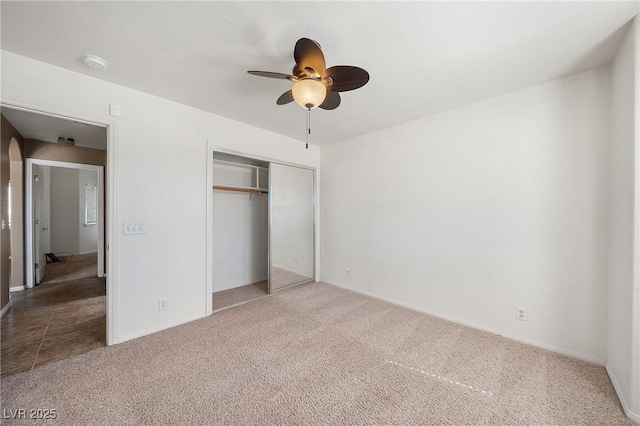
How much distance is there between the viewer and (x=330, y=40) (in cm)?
167

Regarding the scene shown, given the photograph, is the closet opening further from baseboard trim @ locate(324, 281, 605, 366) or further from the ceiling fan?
the ceiling fan

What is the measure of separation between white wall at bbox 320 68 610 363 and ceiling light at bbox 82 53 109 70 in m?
3.06

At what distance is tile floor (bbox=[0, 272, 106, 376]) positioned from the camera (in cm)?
208

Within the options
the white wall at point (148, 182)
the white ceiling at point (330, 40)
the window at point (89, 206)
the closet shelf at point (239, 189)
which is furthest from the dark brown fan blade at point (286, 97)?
the window at point (89, 206)

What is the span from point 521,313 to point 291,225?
10.1ft

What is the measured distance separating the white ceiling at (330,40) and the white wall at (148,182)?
0.62ft

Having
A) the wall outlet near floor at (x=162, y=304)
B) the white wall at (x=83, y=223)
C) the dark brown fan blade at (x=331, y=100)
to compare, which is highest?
the dark brown fan blade at (x=331, y=100)

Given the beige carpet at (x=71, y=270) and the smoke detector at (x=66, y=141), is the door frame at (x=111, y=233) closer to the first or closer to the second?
the smoke detector at (x=66, y=141)

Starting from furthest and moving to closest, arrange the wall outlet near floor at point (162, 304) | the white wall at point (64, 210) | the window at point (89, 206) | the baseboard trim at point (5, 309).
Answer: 1. the window at point (89, 206)
2. the white wall at point (64, 210)
3. the baseboard trim at point (5, 309)
4. the wall outlet near floor at point (162, 304)

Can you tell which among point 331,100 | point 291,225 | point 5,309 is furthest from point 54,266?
point 331,100

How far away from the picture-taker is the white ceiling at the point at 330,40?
143 cm

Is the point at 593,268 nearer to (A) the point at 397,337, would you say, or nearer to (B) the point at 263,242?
(A) the point at 397,337

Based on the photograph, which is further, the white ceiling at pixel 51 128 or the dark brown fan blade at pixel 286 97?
the white ceiling at pixel 51 128

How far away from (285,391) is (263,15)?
2.53m
